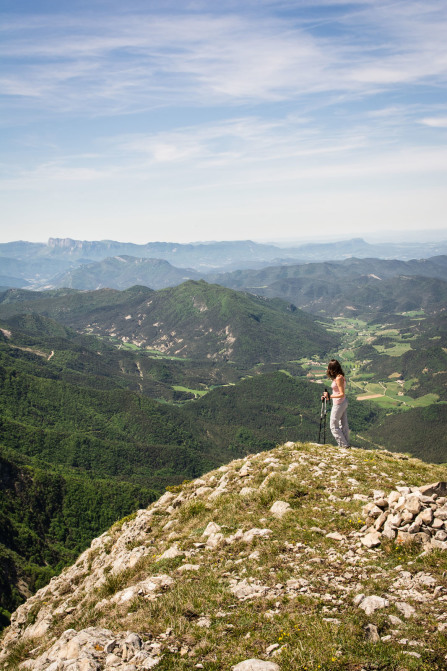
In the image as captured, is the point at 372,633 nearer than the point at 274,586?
Yes

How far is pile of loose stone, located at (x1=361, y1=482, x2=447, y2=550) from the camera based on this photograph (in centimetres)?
1351

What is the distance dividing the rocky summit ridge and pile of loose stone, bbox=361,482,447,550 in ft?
0.16

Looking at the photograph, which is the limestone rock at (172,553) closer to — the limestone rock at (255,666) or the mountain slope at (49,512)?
the limestone rock at (255,666)

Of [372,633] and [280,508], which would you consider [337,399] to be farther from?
[372,633]

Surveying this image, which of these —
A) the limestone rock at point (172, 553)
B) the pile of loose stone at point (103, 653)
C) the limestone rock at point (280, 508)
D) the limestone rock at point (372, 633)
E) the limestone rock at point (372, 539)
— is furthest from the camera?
the limestone rock at point (280, 508)

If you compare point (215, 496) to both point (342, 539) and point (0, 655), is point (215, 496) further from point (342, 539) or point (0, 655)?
point (0, 655)

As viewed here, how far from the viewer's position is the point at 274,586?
12.8 m

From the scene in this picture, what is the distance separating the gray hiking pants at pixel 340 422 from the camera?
2433 centimetres

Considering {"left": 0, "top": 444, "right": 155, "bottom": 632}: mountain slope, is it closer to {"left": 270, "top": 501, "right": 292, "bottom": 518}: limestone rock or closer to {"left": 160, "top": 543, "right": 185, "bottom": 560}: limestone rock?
{"left": 160, "top": 543, "right": 185, "bottom": 560}: limestone rock

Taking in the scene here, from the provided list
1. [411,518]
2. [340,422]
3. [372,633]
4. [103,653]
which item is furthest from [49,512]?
[372,633]

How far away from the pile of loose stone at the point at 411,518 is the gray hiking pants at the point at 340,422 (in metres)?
8.83

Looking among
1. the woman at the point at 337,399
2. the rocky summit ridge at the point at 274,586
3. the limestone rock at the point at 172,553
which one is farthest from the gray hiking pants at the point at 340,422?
the limestone rock at the point at 172,553

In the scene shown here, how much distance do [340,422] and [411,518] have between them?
1151 cm

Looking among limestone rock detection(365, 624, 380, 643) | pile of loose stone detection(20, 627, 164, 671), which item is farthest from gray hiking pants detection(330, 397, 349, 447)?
pile of loose stone detection(20, 627, 164, 671)
